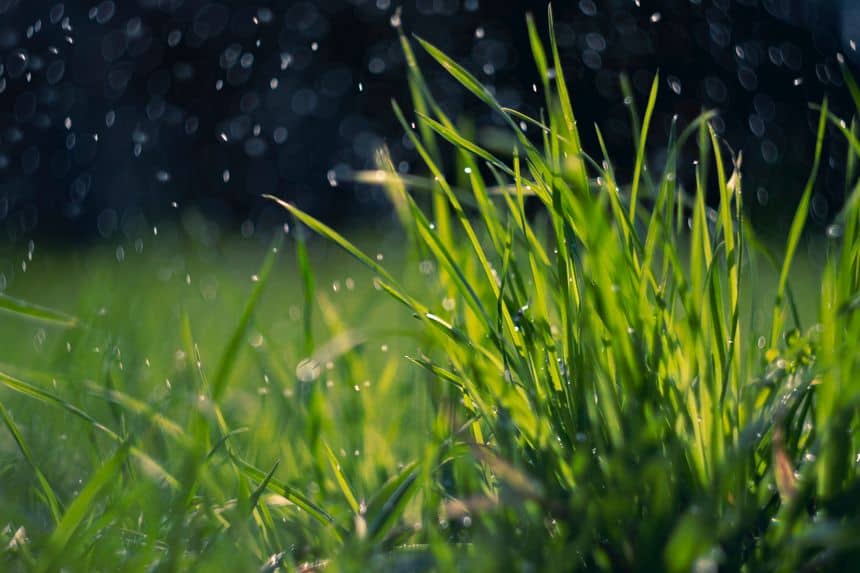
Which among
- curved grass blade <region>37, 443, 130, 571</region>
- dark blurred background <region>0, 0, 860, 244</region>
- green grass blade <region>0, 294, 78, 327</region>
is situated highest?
green grass blade <region>0, 294, 78, 327</region>

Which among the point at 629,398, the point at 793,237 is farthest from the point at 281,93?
the point at 629,398

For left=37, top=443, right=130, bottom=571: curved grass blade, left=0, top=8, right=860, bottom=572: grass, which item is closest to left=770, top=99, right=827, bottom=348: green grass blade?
left=0, top=8, right=860, bottom=572: grass

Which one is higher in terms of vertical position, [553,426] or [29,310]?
[29,310]

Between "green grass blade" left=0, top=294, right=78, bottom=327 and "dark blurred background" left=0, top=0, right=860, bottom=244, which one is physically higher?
"green grass blade" left=0, top=294, right=78, bottom=327

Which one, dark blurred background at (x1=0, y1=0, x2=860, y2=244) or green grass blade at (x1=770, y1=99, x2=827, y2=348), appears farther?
dark blurred background at (x1=0, y1=0, x2=860, y2=244)

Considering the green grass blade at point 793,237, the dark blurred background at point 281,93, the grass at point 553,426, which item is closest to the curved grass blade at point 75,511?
the grass at point 553,426

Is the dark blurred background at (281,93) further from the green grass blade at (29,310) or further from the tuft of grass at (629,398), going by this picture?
the green grass blade at (29,310)

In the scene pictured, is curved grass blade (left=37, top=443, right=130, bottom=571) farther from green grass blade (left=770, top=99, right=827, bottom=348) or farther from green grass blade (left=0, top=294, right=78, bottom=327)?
green grass blade (left=770, top=99, right=827, bottom=348)

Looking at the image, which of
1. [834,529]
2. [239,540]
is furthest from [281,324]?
[834,529]

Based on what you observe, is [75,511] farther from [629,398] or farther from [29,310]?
[629,398]
